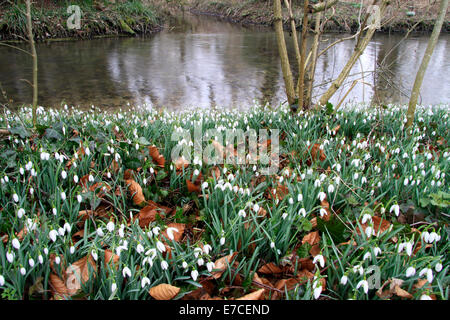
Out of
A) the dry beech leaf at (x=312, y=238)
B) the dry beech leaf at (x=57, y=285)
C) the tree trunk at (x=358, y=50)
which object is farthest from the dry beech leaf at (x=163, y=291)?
the tree trunk at (x=358, y=50)

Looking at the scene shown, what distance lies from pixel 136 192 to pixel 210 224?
1.70 ft

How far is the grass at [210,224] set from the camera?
1454 millimetres

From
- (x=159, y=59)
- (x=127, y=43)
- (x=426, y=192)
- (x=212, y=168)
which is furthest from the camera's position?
(x=127, y=43)

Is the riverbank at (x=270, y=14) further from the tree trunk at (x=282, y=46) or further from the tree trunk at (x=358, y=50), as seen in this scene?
the tree trunk at (x=282, y=46)

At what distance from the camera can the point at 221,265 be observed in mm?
1589

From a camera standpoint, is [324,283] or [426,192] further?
[426,192]

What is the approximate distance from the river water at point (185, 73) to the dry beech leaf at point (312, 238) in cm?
249

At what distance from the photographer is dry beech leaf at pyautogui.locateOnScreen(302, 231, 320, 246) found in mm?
1797

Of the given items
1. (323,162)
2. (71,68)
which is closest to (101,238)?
(323,162)

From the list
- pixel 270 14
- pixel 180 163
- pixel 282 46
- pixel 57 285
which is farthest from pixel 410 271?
pixel 270 14
